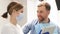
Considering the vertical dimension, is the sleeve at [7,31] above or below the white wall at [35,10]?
below

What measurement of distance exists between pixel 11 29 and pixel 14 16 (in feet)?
0.45

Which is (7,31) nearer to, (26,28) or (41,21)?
(26,28)

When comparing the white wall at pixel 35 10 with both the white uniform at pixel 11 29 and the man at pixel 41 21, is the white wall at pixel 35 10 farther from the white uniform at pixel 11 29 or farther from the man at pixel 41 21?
the white uniform at pixel 11 29

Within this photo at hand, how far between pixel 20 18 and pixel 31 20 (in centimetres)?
12

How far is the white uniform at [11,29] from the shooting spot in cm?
116

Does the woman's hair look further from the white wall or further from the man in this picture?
the man

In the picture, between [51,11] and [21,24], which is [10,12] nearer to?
[21,24]

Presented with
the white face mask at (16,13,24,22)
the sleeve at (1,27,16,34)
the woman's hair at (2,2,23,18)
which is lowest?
the sleeve at (1,27,16,34)

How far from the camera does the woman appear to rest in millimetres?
1174

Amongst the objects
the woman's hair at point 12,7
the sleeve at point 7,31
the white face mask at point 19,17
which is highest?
the woman's hair at point 12,7

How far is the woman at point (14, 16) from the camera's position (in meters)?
1.17

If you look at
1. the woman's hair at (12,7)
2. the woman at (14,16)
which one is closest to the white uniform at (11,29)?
the woman at (14,16)

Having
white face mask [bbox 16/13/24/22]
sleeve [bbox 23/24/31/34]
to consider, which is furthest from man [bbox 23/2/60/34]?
white face mask [bbox 16/13/24/22]

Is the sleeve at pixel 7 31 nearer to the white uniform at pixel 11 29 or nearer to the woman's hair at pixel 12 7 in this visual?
the white uniform at pixel 11 29
